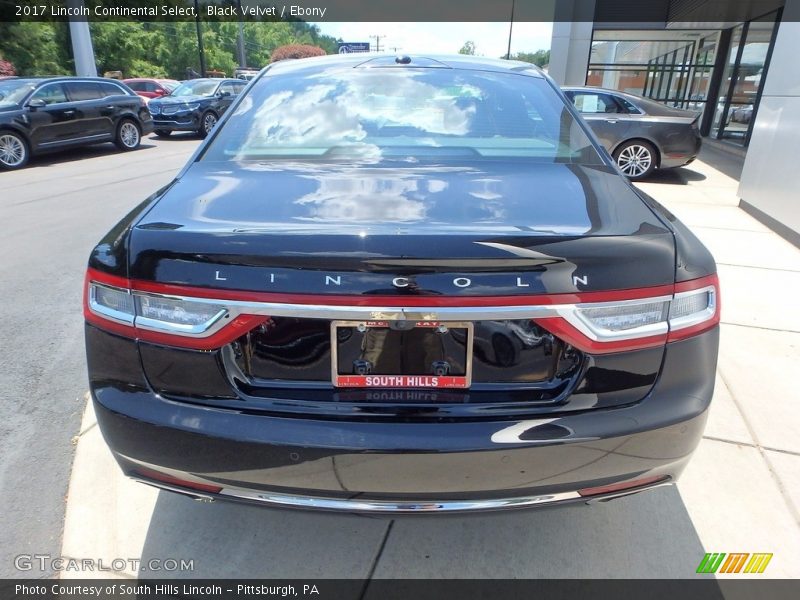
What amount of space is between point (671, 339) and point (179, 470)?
1455mm

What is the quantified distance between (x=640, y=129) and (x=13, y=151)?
37.4ft

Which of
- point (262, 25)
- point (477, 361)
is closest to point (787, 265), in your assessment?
point (477, 361)

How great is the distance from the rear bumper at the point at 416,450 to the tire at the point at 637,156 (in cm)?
909

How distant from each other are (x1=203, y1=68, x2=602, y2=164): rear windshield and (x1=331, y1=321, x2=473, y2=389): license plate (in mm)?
986

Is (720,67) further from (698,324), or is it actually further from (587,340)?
(587,340)

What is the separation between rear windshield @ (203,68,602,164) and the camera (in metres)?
2.39

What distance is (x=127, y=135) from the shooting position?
13.4 metres

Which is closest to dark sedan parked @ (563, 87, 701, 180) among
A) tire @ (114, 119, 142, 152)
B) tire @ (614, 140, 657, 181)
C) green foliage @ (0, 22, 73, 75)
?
tire @ (614, 140, 657, 181)

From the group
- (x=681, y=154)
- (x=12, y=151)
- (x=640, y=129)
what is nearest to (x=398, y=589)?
(x=640, y=129)

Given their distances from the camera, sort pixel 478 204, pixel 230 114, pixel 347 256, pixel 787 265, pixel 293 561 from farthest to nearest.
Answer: pixel 787 265 → pixel 230 114 → pixel 293 561 → pixel 478 204 → pixel 347 256

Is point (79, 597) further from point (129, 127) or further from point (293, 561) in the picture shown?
point (129, 127)

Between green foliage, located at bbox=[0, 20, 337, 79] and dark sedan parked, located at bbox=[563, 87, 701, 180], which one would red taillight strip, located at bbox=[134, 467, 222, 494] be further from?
green foliage, located at bbox=[0, 20, 337, 79]

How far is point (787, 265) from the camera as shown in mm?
5465

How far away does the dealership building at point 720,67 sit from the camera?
22.6 feet
